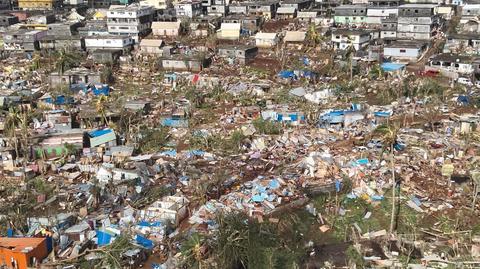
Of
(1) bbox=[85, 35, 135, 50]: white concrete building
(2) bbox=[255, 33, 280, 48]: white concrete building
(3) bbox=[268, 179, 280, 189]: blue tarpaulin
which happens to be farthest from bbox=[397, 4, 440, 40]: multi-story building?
(3) bbox=[268, 179, 280, 189]: blue tarpaulin

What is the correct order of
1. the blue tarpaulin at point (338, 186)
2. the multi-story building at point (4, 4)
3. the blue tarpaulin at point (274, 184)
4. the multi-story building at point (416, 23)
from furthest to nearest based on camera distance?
the multi-story building at point (4, 4) → the multi-story building at point (416, 23) → the blue tarpaulin at point (274, 184) → the blue tarpaulin at point (338, 186)

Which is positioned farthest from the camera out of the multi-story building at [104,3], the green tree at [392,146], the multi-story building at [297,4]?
the multi-story building at [104,3]

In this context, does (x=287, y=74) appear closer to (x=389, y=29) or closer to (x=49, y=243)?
(x=389, y=29)

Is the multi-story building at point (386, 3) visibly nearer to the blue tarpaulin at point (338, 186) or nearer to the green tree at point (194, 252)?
the blue tarpaulin at point (338, 186)

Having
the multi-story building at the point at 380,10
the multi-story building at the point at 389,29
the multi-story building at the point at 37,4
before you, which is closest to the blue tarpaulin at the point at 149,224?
the multi-story building at the point at 389,29

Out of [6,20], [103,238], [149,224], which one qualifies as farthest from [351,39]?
[6,20]

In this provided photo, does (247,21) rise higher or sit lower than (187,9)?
lower
